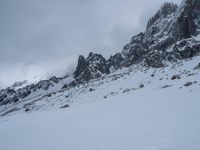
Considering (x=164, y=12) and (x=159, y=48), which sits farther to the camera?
(x=164, y=12)

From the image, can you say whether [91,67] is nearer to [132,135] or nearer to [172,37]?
[172,37]

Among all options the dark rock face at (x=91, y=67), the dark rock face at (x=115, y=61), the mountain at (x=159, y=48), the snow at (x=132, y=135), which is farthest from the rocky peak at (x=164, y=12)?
the snow at (x=132, y=135)

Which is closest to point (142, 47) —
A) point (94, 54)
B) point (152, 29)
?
point (152, 29)

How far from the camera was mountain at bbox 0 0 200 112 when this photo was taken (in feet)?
282

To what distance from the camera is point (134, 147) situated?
7.68m

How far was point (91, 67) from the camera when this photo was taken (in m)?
165

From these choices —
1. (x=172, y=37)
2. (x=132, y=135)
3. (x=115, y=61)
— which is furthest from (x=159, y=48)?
(x=132, y=135)

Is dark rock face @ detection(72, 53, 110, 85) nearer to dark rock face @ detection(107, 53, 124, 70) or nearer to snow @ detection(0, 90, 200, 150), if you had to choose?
dark rock face @ detection(107, 53, 124, 70)

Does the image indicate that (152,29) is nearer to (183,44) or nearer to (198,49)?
(183,44)

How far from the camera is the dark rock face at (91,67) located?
15675 centimetres

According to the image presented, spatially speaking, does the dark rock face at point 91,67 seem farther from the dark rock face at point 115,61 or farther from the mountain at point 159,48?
the dark rock face at point 115,61

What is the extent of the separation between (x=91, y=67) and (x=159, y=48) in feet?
180

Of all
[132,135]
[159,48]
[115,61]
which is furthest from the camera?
[115,61]

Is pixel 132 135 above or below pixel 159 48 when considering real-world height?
below
